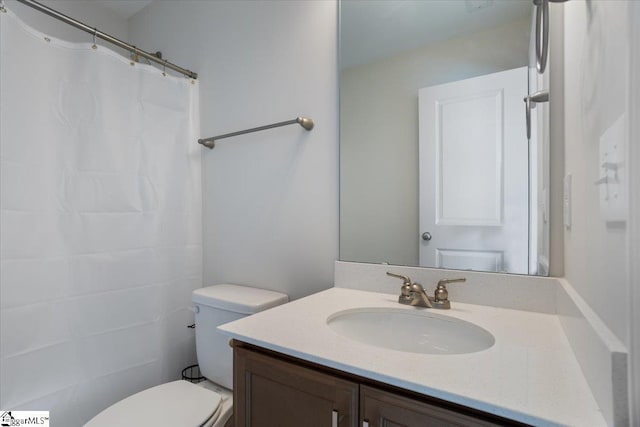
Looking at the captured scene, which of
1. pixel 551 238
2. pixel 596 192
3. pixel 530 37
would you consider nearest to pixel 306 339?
pixel 596 192

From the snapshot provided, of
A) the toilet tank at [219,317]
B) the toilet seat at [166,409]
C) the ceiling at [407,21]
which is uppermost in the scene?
the ceiling at [407,21]

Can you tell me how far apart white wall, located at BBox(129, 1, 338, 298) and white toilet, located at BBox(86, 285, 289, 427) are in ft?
0.64

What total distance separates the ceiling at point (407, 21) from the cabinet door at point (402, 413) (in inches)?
45.3

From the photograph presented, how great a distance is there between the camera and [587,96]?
653 millimetres

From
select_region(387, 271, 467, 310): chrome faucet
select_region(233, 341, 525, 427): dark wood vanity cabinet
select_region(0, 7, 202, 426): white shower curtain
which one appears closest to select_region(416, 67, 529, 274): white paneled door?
select_region(387, 271, 467, 310): chrome faucet

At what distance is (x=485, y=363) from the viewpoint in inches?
25.5

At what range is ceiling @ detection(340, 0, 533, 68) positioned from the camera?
1.08 m

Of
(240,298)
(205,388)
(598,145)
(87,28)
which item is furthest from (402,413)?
(87,28)

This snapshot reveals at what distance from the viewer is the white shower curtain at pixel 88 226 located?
1.19 metres

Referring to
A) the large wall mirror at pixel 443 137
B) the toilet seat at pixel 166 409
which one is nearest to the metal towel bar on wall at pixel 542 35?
the large wall mirror at pixel 443 137

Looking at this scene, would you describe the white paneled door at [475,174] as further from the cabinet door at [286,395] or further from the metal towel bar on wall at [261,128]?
the cabinet door at [286,395]

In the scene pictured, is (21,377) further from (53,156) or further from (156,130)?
(156,130)

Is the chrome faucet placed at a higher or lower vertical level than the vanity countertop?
higher

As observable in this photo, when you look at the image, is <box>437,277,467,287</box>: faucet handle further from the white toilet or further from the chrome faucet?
the white toilet
